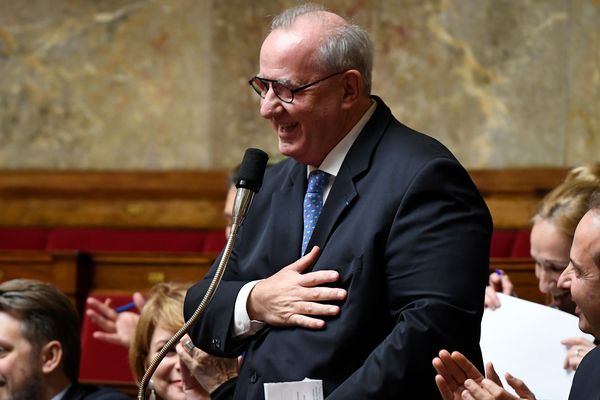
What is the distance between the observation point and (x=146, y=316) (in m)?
3.73

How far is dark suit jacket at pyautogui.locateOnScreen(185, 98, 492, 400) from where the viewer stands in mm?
2416

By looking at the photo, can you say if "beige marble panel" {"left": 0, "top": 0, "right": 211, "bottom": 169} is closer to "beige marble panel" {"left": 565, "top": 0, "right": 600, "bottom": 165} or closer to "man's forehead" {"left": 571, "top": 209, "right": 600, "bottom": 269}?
"beige marble panel" {"left": 565, "top": 0, "right": 600, "bottom": 165}

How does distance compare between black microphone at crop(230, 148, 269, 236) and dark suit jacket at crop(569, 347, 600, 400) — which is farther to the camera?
black microphone at crop(230, 148, 269, 236)

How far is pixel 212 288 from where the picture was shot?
8.39 ft

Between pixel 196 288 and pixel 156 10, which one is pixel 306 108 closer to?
pixel 196 288

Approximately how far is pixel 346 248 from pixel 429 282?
0.76 feet

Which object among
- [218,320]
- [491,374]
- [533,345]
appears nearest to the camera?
[491,374]

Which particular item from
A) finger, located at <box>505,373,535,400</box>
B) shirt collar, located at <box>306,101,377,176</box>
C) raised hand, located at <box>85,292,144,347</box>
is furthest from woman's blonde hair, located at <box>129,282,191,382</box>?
finger, located at <box>505,373,535,400</box>

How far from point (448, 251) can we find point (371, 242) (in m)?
0.18

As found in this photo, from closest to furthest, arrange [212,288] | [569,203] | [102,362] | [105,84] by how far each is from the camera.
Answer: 1. [212,288]
2. [569,203]
3. [102,362]
4. [105,84]

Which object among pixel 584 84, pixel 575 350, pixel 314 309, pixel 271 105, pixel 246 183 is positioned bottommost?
pixel 575 350

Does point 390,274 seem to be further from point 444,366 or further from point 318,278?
point 444,366

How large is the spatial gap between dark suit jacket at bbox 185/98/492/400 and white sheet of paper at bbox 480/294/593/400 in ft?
2.48

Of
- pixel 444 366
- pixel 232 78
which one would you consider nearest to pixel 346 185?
pixel 444 366
